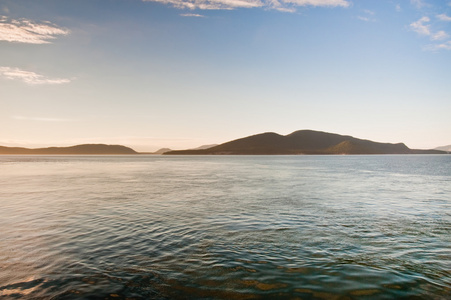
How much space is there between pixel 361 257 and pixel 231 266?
5288mm

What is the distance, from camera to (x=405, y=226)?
16688 millimetres

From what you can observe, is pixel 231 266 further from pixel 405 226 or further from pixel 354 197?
pixel 354 197

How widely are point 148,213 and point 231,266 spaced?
11559 mm

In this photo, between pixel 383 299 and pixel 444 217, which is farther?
pixel 444 217

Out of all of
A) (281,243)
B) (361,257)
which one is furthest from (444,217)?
(281,243)

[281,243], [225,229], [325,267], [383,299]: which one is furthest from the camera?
[225,229]

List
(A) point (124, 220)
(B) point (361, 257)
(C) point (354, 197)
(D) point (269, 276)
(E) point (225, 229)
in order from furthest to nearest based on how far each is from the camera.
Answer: (C) point (354, 197), (A) point (124, 220), (E) point (225, 229), (B) point (361, 257), (D) point (269, 276)

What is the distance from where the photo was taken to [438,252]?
11977 millimetres

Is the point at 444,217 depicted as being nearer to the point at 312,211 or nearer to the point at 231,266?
the point at 312,211

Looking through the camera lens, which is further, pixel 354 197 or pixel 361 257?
pixel 354 197

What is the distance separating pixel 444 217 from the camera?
63.3 ft

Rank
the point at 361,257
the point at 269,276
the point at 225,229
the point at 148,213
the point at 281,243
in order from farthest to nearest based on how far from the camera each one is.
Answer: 1. the point at 148,213
2. the point at 225,229
3. the point at 281,243
4. the point at 361,257
5. the point at 269,276

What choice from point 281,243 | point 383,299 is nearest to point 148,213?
point 281,243

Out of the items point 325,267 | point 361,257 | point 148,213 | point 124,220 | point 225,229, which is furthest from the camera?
point 148,213
